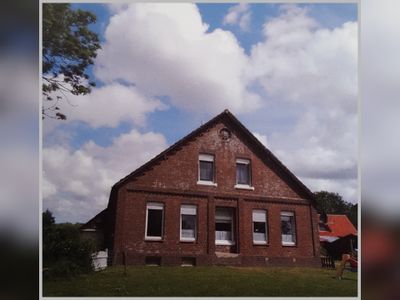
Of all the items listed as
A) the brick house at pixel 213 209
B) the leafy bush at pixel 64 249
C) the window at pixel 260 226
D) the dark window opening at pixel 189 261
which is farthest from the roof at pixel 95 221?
the window at pixel 260 226

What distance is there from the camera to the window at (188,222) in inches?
572

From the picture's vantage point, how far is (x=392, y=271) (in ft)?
26.4

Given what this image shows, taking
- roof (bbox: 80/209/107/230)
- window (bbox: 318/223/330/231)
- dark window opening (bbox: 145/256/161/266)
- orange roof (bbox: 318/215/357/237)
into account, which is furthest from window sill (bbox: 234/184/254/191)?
roof (bbox: 80/209/107/230)

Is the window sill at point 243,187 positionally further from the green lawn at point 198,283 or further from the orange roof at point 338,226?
the orange roof at point 338,226

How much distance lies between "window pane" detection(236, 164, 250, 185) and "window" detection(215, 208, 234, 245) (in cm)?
110

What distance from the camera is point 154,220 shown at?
14.3 meters

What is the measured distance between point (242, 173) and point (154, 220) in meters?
3.56

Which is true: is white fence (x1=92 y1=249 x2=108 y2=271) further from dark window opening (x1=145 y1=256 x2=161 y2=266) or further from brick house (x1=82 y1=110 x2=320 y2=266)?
dark window opening (x1=145 y1=256 x2=161 y2=266)

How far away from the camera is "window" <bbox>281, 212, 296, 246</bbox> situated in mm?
15539

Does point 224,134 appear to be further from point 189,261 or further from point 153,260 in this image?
point 153,260

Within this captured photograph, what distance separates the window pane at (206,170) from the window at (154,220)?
6.02ft

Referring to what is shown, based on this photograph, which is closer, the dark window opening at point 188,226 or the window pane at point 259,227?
the dark window opening at point 188,226

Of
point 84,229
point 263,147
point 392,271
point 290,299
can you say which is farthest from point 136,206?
point 392,271

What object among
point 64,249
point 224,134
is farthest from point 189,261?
point 224,134
